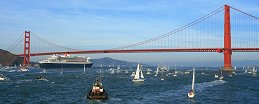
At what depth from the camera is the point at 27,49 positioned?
197625mm

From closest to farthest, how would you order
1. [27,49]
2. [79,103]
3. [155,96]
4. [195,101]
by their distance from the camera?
[79,103] < [195,101] < [155,96] < [27,49]

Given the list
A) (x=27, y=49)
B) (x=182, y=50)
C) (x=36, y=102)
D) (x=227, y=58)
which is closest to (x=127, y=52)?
(x=182, y=50)

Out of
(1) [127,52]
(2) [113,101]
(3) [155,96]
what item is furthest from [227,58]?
(2) [113,101]

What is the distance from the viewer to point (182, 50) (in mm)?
130875

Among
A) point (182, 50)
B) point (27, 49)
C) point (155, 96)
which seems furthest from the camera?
point (27, 49)

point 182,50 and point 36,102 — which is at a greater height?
point 182,50

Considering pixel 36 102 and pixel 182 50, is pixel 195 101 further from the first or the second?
pixel 182 50

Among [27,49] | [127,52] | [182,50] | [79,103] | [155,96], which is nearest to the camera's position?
[79,103]

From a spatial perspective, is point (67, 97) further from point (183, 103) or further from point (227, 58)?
point (227, 58)

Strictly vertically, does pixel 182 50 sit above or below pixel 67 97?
above

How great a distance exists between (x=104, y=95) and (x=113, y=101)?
2.41 m

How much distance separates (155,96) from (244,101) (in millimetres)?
12327

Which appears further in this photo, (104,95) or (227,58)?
(227,58)

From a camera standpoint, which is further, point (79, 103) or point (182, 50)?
point (182, 50)
